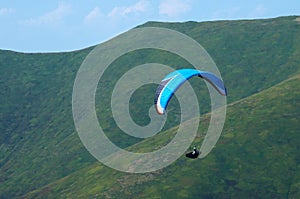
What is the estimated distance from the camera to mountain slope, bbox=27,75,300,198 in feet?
273

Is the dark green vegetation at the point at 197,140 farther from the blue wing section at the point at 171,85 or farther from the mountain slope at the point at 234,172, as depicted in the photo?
the blue wing section at the point at 171,85

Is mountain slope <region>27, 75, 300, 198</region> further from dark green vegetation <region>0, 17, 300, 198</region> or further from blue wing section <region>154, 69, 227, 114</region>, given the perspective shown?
blue wing section <region>154, 69, 227, 114</region>

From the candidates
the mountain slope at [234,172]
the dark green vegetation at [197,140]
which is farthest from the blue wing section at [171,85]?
the dark green vegetation at [197,140]

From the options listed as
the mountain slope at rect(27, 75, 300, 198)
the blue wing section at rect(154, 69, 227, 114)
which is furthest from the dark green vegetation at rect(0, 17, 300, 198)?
the blue wing section at rect(154, 69, 227, 114)

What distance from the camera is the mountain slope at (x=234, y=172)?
8325 centimetres

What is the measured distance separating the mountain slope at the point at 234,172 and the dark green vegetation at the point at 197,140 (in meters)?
0.18

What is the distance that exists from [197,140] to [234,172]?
672 inches

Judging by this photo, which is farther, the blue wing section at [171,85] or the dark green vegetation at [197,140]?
the dark green vegetation at [197,140]

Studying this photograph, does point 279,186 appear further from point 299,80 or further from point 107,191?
point 299,80

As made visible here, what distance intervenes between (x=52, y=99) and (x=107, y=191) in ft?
360

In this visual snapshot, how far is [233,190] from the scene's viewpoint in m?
83.1

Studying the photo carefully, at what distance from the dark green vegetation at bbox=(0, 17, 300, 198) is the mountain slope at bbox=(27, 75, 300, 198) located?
0.18 m

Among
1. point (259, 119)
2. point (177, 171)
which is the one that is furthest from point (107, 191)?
point (259, 119)

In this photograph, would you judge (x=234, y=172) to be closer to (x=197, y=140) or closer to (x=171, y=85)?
(x=197, y=140)
